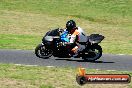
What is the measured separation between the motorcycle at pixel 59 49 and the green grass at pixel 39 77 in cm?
272

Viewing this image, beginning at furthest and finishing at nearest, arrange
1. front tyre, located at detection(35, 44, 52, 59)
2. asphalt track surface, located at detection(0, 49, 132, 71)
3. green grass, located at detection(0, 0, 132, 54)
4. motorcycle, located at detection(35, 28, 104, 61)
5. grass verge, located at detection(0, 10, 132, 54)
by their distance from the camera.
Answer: green grass, located at detection(0, 0, 132, 54), grass verge, located at detection(0, 10, 132, 54), front tyre, located at detection(35, 44, 52, 59), motorcycle, located at detection(35, 28, 104, 61), asphalt track surface, located at detection(0, 49, 132, 71)

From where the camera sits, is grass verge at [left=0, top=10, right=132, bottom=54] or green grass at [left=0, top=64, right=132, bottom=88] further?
grass verge at [left=0, top=10, right=132, bottom=54]

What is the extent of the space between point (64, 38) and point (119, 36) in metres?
17.2

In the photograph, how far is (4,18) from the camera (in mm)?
44844

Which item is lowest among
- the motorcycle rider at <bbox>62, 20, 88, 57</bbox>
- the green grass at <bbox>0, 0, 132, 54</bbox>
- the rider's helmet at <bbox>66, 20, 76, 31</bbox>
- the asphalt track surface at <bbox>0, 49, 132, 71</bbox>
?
the green grass at <bbox>0, 0, 132, 54</bbox>

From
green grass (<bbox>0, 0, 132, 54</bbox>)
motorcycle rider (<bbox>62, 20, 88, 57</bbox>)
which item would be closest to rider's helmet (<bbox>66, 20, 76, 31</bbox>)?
motorcycle rider (<bbox>62, 20, 88, 57</bbox>)

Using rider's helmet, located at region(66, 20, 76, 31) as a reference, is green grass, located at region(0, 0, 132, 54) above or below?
below

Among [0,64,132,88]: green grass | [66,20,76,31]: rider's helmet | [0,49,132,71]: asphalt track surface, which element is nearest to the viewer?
[0,64,132,88]: green grass

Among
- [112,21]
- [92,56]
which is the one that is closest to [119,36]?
[112,21]

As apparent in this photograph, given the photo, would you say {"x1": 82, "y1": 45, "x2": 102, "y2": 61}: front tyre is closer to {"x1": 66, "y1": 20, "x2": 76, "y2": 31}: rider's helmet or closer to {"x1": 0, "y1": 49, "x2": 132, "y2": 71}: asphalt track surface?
{"x1": 0, "y1": 49, "x2": 132, "y2": 71}: asphalt track surface

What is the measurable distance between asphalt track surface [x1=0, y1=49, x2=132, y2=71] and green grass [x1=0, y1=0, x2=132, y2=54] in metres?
13.5

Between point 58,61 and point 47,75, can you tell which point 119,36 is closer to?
point 58,61

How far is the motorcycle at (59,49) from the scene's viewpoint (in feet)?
66.0

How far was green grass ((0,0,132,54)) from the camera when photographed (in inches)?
1538
